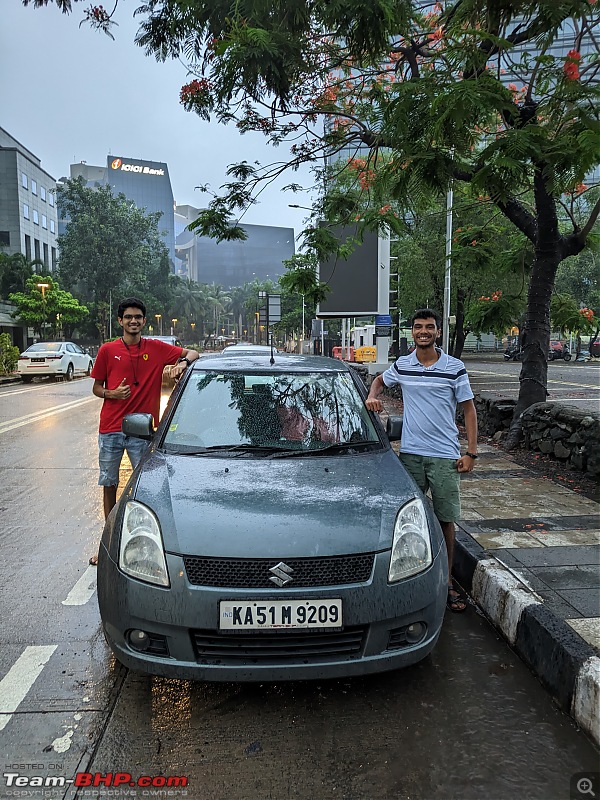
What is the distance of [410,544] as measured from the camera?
276cm

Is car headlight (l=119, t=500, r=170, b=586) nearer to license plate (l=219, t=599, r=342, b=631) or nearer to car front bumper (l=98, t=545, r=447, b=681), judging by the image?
car front bumper (l=98, t=545, r=447, b=681)

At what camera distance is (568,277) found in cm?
4166

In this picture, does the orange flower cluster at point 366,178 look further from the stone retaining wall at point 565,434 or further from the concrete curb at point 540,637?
the concrete curb at point 540,637

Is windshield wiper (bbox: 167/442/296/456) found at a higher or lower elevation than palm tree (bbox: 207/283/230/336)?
lower

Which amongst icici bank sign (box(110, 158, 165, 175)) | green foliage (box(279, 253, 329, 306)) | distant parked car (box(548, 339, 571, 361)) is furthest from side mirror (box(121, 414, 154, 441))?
icici bank sign (box(110, 158, 165, 175))

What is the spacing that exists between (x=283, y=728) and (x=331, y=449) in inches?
59.4

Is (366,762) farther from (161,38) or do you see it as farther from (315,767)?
(161,38)

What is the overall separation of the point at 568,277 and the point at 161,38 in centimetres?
4124

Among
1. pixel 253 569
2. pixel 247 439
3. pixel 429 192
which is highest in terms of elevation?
pixel 429 192

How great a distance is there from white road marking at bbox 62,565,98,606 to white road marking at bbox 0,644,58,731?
56 centimetres

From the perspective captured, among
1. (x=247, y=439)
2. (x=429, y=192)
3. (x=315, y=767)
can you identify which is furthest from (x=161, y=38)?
(x=315, y=767)

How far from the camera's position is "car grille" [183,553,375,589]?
248 centimetres

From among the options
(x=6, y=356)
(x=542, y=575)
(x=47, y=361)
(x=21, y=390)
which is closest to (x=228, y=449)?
(x=542, y=575)

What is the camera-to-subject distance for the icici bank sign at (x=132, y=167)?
12719cm
